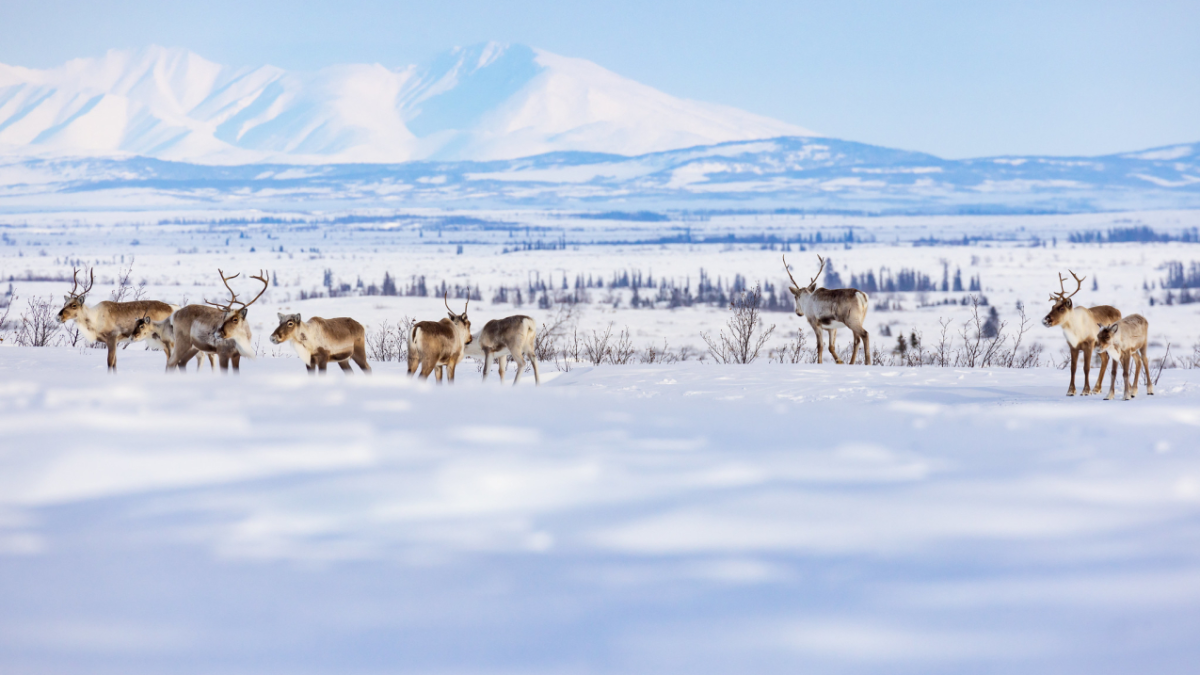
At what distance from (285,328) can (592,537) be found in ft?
16.7

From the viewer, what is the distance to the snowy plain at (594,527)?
425 cm

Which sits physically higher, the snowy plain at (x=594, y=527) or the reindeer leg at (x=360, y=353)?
the reindeer leg at (x=360, y=353)

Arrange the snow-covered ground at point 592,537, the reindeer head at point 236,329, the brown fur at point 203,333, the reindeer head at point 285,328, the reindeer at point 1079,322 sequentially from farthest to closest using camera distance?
1. the brown fur at point 203,333
2. the reindeer head at point 236,329
3. the reindeer head at point 285,328
4. the reindeer at point 1079,322
5. the snow-covered ground at point 592,537

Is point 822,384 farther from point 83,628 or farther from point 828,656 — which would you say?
point 83,628

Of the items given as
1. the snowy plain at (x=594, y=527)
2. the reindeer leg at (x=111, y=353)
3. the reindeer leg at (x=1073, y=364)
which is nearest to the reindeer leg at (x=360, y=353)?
the snowy plain at (x=594, y=527)

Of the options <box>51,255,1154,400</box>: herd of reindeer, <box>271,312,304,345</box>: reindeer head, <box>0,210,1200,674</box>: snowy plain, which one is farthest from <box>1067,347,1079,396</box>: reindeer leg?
<box>271,312,304,345</box>: reindeer head

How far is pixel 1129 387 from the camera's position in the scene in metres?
8.76

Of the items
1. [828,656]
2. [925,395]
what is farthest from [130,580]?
[925,395]

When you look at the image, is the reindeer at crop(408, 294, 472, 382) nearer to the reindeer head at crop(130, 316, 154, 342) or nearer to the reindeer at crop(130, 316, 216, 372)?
the reindeer at crop(130, 316, 216, 372)

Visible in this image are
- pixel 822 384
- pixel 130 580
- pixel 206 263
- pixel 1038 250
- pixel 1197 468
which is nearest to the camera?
pixel 130 580

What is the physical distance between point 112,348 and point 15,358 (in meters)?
1.95

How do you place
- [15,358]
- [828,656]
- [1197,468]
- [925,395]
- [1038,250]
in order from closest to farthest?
[828,656], [1197,468], [925,395], [15,358], [1038,250]

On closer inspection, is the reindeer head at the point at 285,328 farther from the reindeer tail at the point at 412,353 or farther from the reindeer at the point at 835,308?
the reindeer at the point at 835,308

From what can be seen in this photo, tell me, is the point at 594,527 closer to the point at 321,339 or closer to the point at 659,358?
the point at 321,339
